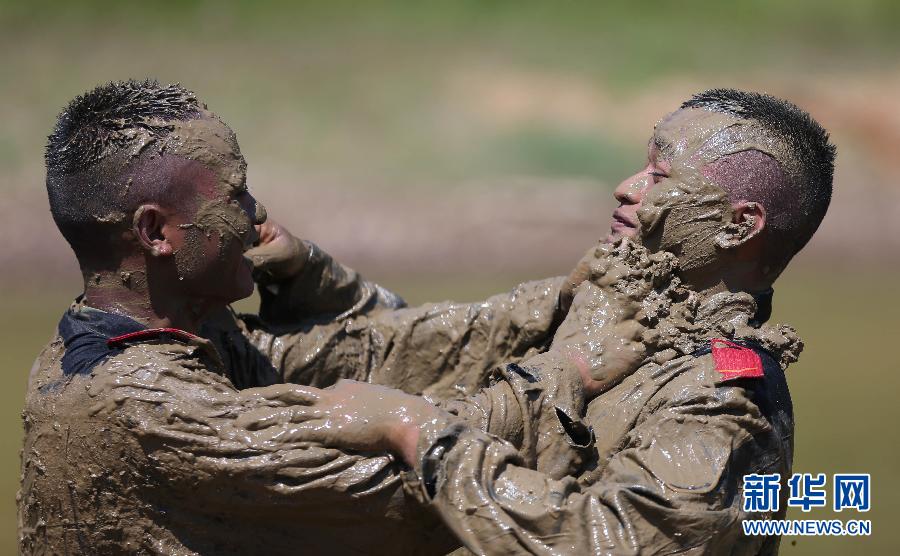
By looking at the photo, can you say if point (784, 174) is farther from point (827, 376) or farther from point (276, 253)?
point (827, 376)

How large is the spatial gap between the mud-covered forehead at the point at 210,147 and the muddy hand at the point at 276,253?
884mm

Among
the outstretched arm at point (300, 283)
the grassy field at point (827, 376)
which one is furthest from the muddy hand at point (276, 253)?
the grassy field at point (827, 376)

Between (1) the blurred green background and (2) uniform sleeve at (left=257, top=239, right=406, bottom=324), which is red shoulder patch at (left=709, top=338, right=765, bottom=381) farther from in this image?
(1) the blurred green background

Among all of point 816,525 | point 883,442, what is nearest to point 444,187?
point 883,442

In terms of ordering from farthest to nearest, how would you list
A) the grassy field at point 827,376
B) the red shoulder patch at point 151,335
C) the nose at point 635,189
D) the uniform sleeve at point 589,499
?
1. the grassy field at point 827,376
2. the nose at point 635,189
3. the red shoulder patch at point 151,335
4. the uniform sleeve at point 589,499

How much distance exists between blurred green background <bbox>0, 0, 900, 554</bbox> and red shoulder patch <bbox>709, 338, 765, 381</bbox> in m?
8.16

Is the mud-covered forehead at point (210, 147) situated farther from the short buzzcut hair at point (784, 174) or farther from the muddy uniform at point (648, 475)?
the short buzzcut hair at point (784, 174)

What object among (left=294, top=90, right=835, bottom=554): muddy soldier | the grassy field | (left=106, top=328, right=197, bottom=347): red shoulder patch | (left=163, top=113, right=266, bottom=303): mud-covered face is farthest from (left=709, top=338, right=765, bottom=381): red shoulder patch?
the grassy field

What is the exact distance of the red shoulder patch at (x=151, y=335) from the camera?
191 inches

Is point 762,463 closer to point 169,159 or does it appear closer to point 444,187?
point 169,159

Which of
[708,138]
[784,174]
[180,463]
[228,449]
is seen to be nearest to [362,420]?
[228,449]

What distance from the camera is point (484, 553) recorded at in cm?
456

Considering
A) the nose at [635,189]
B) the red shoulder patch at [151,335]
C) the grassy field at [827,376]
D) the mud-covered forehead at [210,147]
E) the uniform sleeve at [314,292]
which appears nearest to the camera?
the red shoulder patch at [151,335]

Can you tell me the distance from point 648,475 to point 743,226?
109 cm
